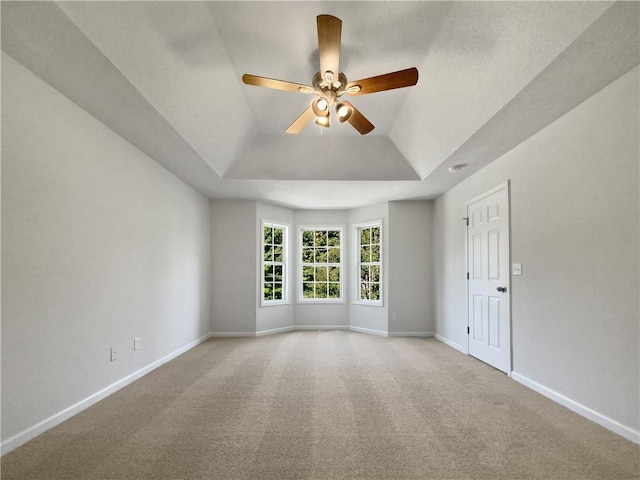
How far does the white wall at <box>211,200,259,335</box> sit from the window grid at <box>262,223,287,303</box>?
307 millimetres

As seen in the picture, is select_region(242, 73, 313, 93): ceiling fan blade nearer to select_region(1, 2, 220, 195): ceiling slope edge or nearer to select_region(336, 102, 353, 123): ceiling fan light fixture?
select_region(336, 102, 353, 123): ceiling fan light fixture

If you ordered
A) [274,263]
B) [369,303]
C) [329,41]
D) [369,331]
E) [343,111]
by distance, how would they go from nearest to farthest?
[329,41], [343,111], [369,331], [369,303], [274,263]

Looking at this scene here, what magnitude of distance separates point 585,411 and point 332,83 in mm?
3040

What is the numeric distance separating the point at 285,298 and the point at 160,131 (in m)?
4.22

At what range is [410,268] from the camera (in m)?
6.36

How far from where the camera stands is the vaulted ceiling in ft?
6.94

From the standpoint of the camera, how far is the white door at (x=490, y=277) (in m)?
3.96

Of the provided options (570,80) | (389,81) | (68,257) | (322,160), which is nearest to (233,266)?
(322,160)

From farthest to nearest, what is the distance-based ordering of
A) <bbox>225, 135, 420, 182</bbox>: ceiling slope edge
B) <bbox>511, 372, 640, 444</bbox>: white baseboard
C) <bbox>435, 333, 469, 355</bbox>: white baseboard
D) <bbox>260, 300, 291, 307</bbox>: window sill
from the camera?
<bbox>260, 300, 291, 307</bbox>: window sill
<bbox>435, 333, 469, 355</bbox>: white baseboard
<bbox>225, 135, 420, 182</bbox>: ceiling slope edge
<bbox>511, 372, 640, 444</bbox>: white baseboard

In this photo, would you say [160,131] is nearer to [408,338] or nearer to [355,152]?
[355,152]

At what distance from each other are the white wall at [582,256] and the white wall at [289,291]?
3903mm

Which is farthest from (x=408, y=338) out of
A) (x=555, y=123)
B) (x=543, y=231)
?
(x=555, y=123)

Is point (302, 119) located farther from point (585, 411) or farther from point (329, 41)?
point (585, 411)

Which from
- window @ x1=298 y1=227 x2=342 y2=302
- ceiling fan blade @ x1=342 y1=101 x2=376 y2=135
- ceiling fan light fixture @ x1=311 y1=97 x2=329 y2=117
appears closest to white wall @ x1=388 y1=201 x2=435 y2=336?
window @ x1=298 y1=227 x2=342 y2=302
